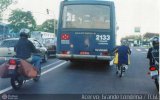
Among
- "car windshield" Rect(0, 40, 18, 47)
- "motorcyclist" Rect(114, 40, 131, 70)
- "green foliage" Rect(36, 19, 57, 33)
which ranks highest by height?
"green foliage" Rect(36, 19, 57, 33)

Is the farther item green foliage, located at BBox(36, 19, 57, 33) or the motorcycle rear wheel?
green foliage, located at BBox(36, 19, 57, 33)

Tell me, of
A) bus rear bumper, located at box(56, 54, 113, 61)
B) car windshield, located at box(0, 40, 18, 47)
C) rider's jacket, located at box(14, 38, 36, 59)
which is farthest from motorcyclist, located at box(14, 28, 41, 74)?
car windshield, located at box(0, 40, 18, 47)

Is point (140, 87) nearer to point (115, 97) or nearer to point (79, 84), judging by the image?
point (79, 84)

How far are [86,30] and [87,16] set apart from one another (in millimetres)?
602

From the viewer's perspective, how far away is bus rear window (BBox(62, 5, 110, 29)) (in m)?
16.7

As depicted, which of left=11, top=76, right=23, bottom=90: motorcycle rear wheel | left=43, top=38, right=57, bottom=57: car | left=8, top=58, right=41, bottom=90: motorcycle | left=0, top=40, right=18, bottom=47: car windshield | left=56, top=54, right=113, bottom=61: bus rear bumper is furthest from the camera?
left=43, top=38, right=57, bottom=57: car

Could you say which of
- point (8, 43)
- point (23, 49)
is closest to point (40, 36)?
point (8, 43)

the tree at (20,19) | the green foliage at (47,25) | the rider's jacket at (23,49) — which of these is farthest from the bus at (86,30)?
the green foliage at (47,25)

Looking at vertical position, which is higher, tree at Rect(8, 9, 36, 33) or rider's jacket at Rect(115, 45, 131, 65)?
tree at Rect(8, 9, 36, 33)

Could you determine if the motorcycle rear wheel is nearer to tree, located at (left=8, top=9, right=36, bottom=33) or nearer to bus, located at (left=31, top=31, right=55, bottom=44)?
bus, located at (left=31, top=31, right=55, bottom=44)

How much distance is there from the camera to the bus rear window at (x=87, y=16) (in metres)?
16.7

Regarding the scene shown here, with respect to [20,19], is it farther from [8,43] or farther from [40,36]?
[8,43]

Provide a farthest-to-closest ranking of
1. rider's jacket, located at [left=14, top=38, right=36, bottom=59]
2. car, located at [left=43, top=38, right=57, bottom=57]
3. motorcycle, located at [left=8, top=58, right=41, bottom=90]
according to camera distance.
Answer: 1. car, located at [left=43, top=38, right=57, bottom=57]
2. rider's jacket, located at [left=14, top=38, right=36, bottom=59]
3. motorcycle, located at [left=8, top=58, right=41, bottom=90]

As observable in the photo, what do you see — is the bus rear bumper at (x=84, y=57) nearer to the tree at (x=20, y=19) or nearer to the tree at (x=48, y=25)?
the tree at (x=20, y=19)
